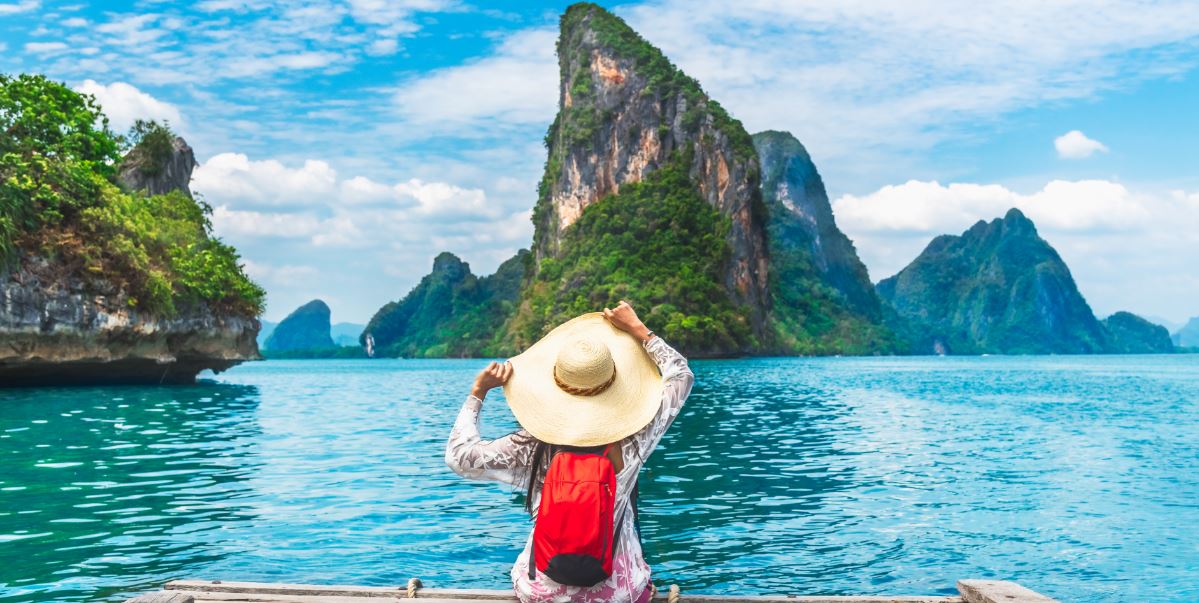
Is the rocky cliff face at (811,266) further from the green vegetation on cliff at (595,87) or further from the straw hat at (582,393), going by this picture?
the straw hat at (582,393)

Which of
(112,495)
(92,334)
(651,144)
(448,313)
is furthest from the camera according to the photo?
(448,313)

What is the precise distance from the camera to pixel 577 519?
3.52 meters

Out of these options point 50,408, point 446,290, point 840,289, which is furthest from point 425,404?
point 840,289

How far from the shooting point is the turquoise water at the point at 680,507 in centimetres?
732

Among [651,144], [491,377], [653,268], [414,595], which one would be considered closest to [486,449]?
[491,377]

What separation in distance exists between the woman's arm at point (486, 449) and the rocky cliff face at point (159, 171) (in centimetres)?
3885

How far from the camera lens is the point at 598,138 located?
99.8 metres

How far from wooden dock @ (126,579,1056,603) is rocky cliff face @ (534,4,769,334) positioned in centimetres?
9192

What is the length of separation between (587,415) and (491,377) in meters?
0.46

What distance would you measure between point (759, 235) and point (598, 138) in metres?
20.2

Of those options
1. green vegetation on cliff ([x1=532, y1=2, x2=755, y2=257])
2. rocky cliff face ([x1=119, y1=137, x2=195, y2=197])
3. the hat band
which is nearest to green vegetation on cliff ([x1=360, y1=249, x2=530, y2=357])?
green vegetation on cliff ([x1=532, y1=2, x2=755, y2=257])

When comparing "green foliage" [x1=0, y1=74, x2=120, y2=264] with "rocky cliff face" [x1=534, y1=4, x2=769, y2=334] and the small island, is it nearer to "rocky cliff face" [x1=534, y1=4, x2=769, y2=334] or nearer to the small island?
the small island

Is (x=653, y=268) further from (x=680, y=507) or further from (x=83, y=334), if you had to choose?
(x=680, y=507)

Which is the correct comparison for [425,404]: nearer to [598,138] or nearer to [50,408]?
[50,408]
